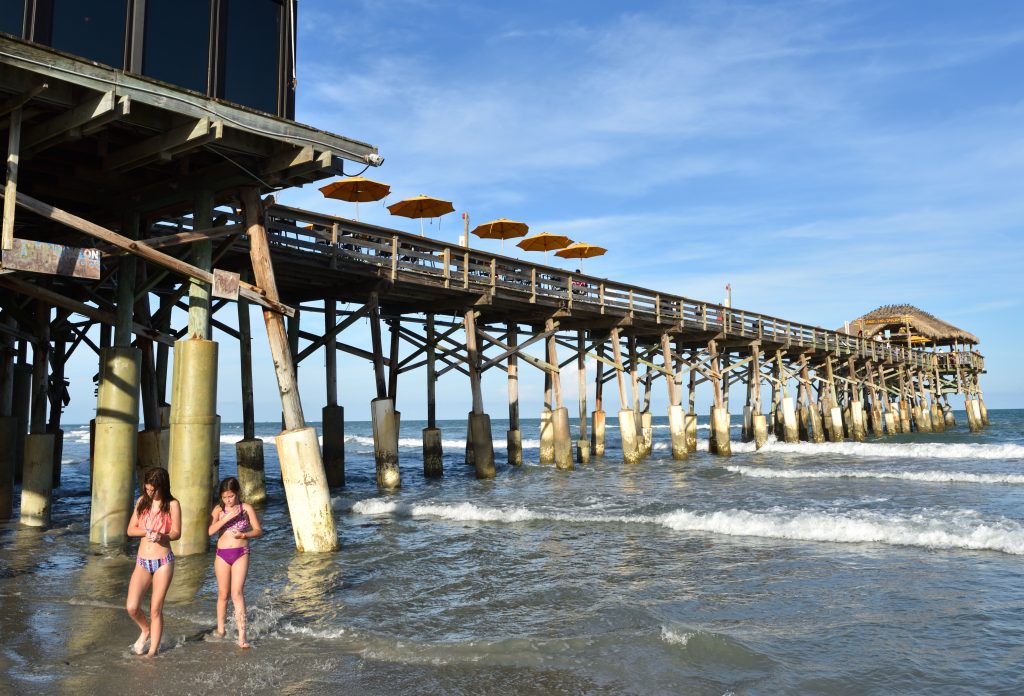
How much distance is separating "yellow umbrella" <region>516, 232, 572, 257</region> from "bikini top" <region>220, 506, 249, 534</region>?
1862 centimetres

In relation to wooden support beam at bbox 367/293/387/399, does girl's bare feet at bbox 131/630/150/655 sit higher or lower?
lower

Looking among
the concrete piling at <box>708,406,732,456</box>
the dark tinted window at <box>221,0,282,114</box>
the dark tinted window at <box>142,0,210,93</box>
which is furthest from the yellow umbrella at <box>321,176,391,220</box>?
the concrete piling at <box>708,406,732,456</box>

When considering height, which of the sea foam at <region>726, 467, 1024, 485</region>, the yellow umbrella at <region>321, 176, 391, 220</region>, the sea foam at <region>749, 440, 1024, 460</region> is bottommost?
the sea foam at <region>726, 467, 1024, 485</region>

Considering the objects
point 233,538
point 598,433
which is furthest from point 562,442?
point 233,538

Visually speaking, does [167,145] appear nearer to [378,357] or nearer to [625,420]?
[378,357]

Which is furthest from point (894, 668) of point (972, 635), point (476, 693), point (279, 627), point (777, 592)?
point (279, 627)

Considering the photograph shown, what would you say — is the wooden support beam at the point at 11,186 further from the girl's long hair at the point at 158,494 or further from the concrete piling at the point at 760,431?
the concrete piling at the point at 760,431

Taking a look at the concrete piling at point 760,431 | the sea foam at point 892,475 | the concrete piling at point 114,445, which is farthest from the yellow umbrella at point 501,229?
the concrete piling at point 114,445

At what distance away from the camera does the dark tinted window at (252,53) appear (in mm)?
8859

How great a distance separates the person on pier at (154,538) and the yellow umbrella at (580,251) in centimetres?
2009

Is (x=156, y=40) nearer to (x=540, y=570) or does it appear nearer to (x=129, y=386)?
(x=129, y=386)

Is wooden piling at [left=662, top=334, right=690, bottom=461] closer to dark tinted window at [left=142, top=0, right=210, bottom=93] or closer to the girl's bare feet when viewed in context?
dark tinted window at [left=142, top=0, right=210, bottom=93]

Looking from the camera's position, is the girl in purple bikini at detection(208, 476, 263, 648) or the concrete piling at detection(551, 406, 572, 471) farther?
the concrete piling at detection(551, 406, 572, 471)

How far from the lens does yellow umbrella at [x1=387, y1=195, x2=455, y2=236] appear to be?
59.3 feet
